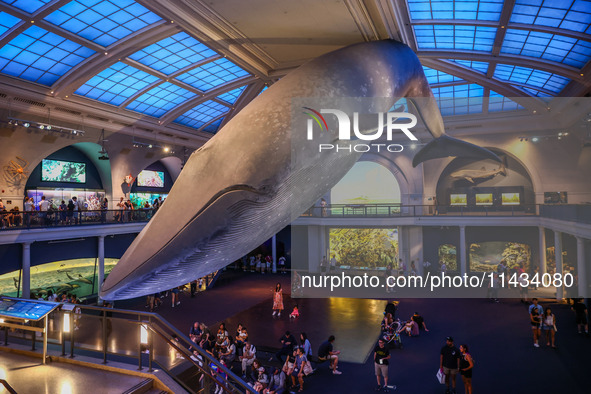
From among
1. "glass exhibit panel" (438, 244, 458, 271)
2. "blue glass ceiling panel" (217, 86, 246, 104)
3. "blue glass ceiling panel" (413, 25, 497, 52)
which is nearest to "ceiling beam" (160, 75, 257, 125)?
"blue glass ceiling panel" (217, 86, 246, 104)

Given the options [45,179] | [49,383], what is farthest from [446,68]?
[45,179]

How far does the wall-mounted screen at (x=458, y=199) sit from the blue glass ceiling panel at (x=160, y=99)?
59.4 feet

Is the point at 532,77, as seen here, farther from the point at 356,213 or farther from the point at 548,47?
the point at 356,213

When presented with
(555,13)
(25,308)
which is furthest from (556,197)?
(25,308)

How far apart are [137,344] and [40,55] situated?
13.6 metres

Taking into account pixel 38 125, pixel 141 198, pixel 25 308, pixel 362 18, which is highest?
pixel 38 125

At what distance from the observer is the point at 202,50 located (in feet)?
46.8

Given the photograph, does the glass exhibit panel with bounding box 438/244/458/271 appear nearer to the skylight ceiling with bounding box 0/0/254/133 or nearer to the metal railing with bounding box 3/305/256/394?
the skylight ceiling with bounding box 0/0/254/133

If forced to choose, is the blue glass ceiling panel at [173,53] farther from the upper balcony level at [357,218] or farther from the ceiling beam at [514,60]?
the ceiling beam at [514,60]

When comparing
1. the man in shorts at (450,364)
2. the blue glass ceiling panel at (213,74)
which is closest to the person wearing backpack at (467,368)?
the man in shorts at (450,364)

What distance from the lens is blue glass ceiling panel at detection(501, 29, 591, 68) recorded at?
12.2 meters

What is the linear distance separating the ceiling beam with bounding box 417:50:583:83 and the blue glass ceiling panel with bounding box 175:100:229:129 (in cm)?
1254

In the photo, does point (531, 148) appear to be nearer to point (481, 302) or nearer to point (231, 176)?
point (481, 302)

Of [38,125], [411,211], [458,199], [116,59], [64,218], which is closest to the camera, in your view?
[116,59]
